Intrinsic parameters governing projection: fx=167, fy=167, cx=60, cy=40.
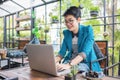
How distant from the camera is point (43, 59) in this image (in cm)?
143

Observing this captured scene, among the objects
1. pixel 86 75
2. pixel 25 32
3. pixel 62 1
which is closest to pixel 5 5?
pixel 25 32

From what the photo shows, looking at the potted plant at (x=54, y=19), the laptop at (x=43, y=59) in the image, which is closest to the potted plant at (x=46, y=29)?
the potted plant at (x=54, y=19)

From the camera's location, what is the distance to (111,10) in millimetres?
4059

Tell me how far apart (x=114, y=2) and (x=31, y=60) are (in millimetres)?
3155

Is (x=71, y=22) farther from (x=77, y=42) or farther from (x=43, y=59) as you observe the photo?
(x=43, y=59)

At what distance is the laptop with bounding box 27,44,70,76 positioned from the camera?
1.34m

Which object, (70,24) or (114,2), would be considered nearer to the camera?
(70,24)

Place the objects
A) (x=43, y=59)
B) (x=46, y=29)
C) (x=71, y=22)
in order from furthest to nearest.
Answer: (x=46, y=29) < (x=71, y=22) < (x=43, y=59)

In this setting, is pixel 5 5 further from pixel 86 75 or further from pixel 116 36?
pixel 86 75

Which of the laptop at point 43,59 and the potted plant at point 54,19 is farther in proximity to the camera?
the potted plant at point 54,19

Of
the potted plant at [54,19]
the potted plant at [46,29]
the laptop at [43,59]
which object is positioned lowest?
the laptop at [43,59]

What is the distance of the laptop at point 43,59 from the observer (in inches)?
52.6

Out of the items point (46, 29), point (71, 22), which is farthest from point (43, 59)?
point (46, 29)

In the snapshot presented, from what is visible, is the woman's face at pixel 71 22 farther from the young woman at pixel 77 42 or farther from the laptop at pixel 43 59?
the laptop at pixel 43 59
